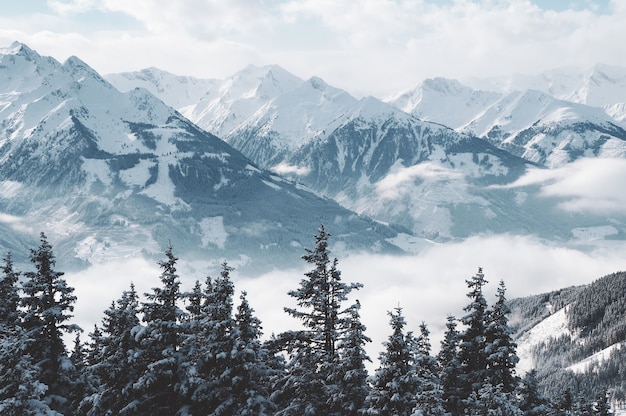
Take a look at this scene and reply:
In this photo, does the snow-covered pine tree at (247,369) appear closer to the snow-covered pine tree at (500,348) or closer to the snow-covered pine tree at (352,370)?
the snow-covered pine tree at (352,370)

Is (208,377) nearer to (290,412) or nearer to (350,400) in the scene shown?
(290,412)

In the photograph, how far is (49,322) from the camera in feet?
115

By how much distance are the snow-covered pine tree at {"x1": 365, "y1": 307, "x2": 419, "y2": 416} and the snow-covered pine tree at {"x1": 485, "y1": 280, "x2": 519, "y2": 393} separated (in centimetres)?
740

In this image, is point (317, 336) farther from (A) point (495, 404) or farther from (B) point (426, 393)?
(A) point (495, 404)

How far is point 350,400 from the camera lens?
31.6 meters

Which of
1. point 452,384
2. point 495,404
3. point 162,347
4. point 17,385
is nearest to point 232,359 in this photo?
point 162,347

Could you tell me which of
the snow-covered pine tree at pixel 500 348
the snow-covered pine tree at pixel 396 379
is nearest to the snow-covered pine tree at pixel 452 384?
the snow-covered pine tree at pixel 500 348

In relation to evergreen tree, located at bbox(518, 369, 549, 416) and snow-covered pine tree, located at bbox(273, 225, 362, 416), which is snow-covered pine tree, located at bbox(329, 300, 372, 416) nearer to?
snow-covered pine tree, located at bbox(273, 225, 362, 416)

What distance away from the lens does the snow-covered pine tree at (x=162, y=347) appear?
3069 centimetres

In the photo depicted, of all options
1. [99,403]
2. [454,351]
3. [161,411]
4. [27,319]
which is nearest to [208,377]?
[161,411]

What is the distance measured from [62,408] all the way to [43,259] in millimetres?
8844

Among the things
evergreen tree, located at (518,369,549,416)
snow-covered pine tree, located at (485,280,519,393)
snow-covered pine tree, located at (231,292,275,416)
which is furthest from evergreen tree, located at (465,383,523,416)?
evergreen tree, located at (518,369,549,416)

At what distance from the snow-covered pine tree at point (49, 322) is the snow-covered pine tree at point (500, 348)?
23946 mm

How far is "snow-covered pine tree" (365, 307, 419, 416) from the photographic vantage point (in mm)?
30000
